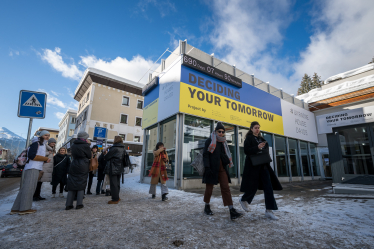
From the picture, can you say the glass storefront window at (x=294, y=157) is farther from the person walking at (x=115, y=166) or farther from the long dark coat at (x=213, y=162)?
the person walking at (x=115, y=166)

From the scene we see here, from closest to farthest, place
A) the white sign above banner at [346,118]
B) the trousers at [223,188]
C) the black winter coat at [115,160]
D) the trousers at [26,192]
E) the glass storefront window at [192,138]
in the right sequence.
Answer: the trousers at [223,188]
the trousers at [26,192]
the black winter coat at [115,160]
the white sign above banner at [346,118]
the glass storefront window at [192,138]

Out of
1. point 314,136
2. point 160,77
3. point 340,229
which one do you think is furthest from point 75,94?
point 340,229

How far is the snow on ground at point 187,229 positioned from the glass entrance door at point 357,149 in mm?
4561

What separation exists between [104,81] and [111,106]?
3771mm

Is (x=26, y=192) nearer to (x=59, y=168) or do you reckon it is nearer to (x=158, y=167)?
(x=59, y=168)

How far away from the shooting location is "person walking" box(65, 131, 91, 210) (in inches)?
174

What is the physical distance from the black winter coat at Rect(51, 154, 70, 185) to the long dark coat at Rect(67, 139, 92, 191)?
2255mm

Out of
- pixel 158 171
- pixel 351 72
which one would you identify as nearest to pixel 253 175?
pixel 158 171

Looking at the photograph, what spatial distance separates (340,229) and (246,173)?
1.62m

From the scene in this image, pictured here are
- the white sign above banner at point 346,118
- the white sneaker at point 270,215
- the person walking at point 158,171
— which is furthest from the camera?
the white sign above banner at point 346,118

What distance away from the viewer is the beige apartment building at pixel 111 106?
26.0 meters

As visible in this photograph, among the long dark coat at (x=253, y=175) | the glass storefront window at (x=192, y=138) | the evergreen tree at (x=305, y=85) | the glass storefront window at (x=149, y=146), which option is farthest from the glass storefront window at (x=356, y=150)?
the evergreen tree at (x=305, y=85)

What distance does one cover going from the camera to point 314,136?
17406 millimetres

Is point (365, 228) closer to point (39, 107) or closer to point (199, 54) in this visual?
point (39, 107)
